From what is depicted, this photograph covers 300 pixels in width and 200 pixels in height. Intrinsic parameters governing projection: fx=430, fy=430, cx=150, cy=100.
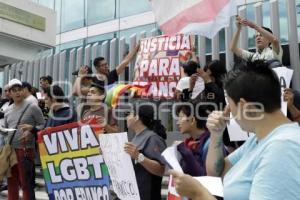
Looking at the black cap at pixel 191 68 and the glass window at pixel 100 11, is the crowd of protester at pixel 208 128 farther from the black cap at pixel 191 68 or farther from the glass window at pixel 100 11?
the glass window at pixel 100 11

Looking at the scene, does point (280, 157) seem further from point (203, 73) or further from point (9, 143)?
point (9, 143)

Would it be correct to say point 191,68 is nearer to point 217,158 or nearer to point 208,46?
point 208,46

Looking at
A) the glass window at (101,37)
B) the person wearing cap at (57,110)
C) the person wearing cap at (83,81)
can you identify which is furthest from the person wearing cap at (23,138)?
the glass window at (101,37)

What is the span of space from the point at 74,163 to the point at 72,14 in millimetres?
14336

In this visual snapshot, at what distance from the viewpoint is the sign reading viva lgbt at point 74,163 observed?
3506mm

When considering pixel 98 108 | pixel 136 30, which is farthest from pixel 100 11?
pixel 98 108

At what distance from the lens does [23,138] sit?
4508 mm

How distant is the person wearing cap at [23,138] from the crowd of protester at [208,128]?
10mm

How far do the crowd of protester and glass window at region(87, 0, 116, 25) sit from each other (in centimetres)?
998

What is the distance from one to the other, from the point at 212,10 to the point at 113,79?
1693 mm

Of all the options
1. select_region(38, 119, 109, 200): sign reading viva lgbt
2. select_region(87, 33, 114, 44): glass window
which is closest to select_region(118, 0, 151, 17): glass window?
select_region(87, 33, 114, 44): glass window

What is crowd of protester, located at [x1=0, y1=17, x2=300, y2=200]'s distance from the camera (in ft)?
4.09

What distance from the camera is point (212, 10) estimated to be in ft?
13.0

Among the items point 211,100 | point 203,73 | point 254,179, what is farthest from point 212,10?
point 254,179
